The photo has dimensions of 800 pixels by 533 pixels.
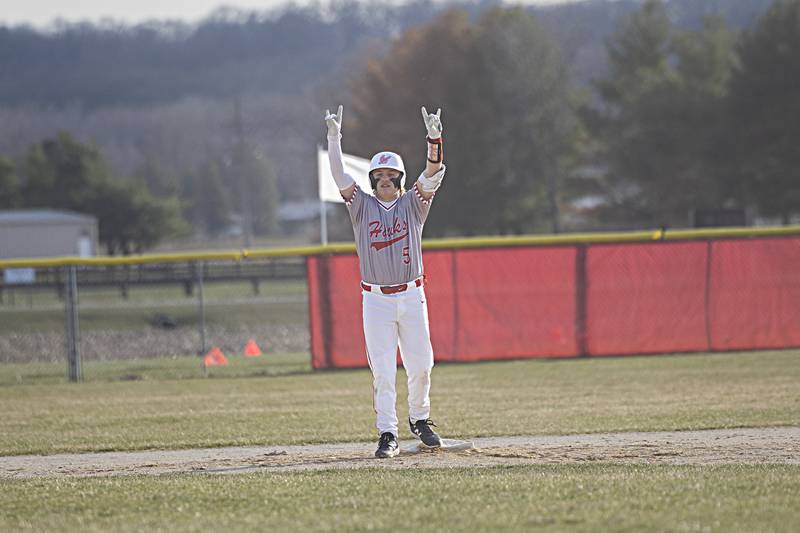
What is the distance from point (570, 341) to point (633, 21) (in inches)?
1407

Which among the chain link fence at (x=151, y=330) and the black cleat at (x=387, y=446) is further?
the chain link fence at (x=151, y=330)

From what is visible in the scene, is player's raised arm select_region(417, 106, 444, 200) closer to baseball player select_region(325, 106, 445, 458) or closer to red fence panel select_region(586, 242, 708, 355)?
baseball player select_region(325, 106, 445, 458)

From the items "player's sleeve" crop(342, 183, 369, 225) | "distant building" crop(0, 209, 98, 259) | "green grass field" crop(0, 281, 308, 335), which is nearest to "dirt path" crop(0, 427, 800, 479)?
"player's sleeve" crop(342, 183, 369, 225)

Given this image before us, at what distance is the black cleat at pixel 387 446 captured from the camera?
8.94 meters

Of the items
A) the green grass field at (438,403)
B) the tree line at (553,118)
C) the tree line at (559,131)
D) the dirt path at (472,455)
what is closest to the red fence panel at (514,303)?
the green grass field at (438,403)

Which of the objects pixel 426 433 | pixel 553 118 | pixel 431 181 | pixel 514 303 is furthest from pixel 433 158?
pixel 553 118

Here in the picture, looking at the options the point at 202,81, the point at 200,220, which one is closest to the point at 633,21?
the point at 200,220

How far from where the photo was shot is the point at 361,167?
19281 millimetres

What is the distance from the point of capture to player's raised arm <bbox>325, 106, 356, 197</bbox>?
29.1 feet

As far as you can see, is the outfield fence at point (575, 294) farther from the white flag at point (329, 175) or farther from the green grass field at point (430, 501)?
the green grass field at point (430, 501)

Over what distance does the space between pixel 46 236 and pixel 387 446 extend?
44116 mm

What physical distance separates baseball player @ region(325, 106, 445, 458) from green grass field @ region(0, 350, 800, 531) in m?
1.01

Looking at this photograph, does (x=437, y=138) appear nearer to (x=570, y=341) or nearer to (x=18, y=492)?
(x=18, y=492)

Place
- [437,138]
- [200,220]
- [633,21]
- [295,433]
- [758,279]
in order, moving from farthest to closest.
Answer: [200,220] → [633,21] → [758,279] → [295,433] → [437,138]
